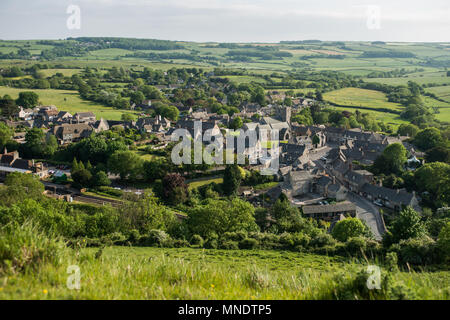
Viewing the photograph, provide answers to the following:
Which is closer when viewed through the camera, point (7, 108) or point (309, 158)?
point (309, 158)

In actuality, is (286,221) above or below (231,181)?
below

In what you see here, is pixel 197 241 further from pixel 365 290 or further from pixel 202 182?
pixel 202 182

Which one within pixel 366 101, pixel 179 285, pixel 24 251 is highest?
pixel 366 101

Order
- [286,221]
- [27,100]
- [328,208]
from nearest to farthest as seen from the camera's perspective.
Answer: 1. [286,221]
2. [328,208]
3. [27,100]

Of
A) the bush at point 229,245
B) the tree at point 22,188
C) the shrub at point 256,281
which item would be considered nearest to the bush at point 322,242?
the bush at point 229,245

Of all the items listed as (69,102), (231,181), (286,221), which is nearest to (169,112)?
(69,102)

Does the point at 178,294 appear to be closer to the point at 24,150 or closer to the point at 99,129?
the point at 24,150
